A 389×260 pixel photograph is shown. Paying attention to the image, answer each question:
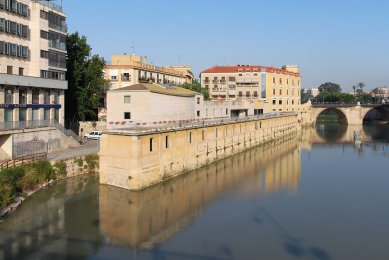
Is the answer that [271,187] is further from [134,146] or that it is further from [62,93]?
[62,93]

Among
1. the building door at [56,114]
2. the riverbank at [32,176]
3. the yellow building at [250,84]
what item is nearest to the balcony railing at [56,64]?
the building door at [56,114]

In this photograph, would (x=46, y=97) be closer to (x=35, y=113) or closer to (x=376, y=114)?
(x=35, y=113)

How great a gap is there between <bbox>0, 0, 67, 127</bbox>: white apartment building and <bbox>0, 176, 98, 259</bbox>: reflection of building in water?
8.56m

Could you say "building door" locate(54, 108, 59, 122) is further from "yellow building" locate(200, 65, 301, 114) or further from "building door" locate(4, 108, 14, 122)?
"yellow building" locate(200, 65, 301, 114)

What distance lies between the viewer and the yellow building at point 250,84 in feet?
347

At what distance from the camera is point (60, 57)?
50125 millimetres

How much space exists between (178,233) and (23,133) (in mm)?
19981

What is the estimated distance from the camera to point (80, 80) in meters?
57.8

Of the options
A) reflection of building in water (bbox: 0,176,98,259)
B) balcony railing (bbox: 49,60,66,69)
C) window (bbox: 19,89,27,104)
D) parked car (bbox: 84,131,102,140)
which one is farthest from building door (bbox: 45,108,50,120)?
reflection of building in water (bbox: 0,176,98,259)

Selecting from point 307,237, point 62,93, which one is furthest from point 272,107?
point 307,237

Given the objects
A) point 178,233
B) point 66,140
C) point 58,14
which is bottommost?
point 178,233

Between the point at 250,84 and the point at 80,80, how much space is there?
188ft

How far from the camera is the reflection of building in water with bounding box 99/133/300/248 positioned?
28192 mm

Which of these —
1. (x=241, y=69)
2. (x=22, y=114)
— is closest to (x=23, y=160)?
(x=22, y=114)
